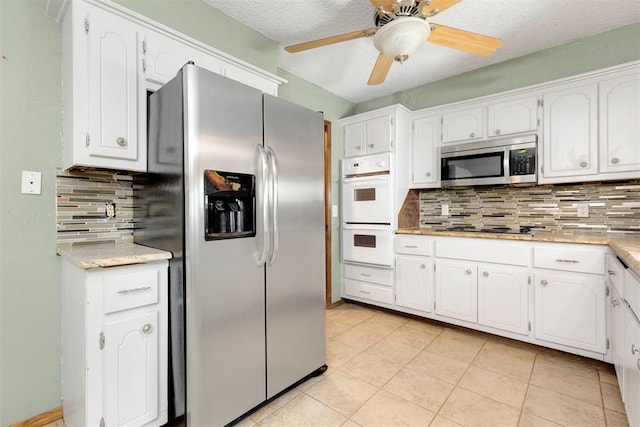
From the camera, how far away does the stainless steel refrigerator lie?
136 cm

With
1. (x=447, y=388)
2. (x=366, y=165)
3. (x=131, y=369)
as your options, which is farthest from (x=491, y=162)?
(x=131, y=369)

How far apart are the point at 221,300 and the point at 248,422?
71 cm

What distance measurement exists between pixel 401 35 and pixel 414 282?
2.19 meters

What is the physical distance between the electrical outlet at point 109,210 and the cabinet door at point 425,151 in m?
2.73

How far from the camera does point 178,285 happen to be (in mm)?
1408

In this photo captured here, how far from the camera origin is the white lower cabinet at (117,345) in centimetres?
126

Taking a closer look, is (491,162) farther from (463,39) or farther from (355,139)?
(355,139)

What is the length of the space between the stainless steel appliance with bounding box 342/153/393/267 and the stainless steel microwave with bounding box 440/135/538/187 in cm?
60

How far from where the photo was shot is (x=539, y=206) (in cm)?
274

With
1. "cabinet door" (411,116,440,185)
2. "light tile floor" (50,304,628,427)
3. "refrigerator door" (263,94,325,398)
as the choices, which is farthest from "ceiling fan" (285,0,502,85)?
"light tile floor" (50,304,628,427)

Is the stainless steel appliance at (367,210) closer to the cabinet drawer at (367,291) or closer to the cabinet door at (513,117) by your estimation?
the cabinet drawer at (367,291)

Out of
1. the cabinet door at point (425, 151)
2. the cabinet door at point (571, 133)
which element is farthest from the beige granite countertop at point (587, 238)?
the cabinet door at point (425, 151)

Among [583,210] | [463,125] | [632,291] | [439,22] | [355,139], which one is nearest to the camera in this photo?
[632,291]

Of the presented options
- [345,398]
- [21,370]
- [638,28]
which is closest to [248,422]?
[345,398]
